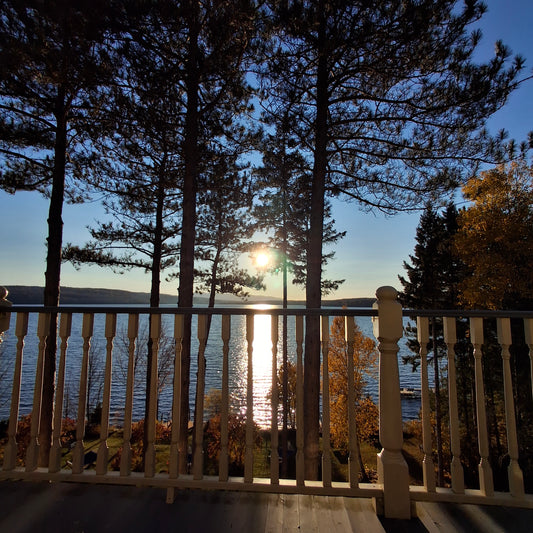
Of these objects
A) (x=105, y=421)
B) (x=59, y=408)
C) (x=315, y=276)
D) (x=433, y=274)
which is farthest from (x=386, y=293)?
(x=433, y=274)

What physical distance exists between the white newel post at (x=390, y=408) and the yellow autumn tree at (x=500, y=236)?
809 cm

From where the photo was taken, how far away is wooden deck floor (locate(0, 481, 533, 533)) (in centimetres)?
125

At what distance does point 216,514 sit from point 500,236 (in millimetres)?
9747

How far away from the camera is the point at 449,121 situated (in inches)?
179

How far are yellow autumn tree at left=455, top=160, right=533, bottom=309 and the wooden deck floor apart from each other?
830 cm

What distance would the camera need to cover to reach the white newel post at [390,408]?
4.45 feet

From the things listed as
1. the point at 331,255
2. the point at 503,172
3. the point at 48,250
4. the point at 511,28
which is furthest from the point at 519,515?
the point at 331,255

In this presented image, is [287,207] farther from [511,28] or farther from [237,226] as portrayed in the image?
[511,28]

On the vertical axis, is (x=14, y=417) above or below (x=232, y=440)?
above

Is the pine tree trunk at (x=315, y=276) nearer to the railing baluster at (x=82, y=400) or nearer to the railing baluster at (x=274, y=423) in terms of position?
the railing baluster at (x=274, y=423)

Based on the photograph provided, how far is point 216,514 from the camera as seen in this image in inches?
52.2

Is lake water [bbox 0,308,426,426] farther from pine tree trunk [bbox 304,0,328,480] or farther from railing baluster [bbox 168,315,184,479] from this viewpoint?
railing baluster [bbox 168,315,184,479]

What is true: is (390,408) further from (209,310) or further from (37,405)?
(37,405)

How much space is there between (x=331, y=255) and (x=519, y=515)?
1180 centimetres
